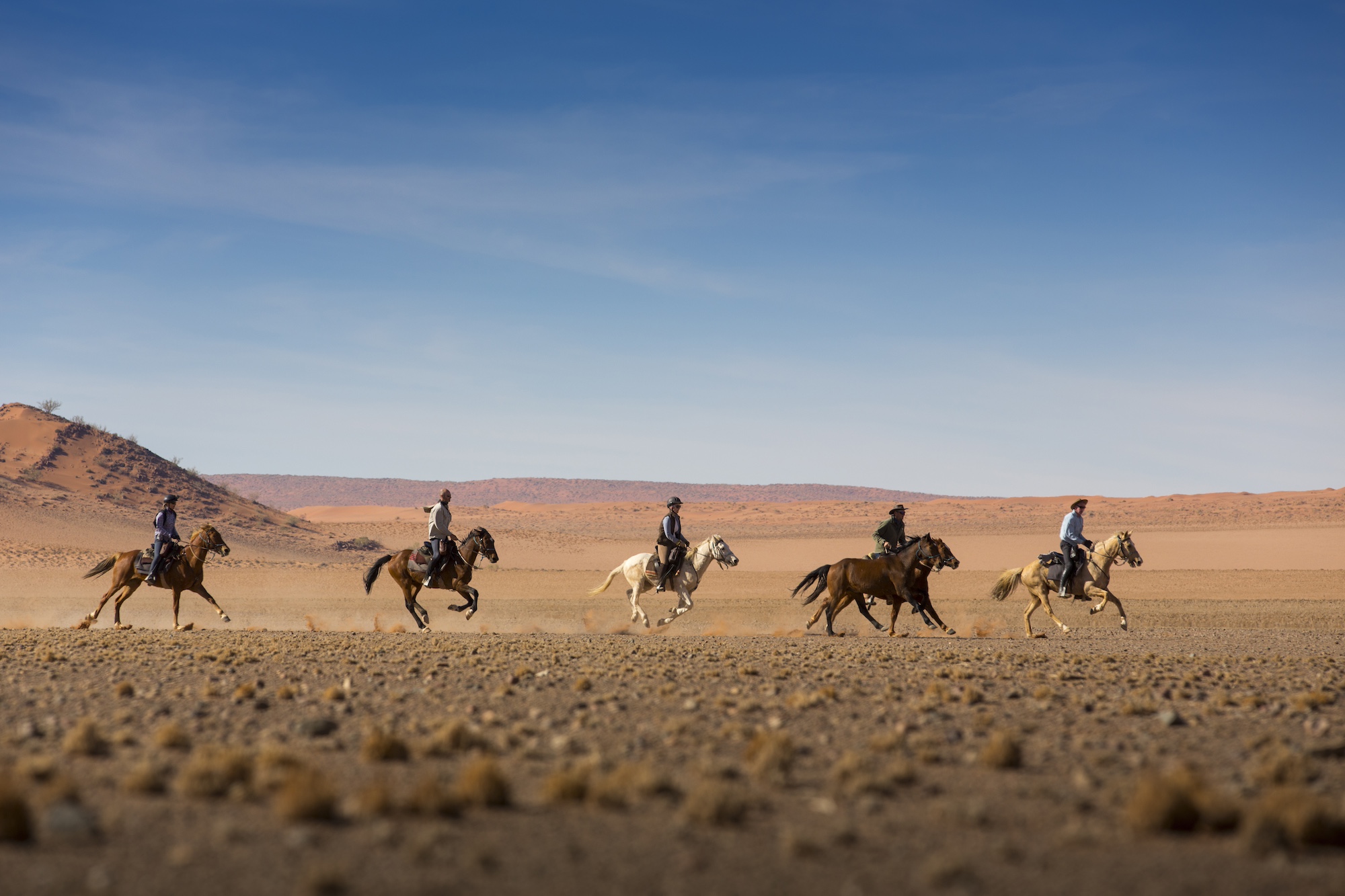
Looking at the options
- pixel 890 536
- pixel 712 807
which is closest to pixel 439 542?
pixel 890 536

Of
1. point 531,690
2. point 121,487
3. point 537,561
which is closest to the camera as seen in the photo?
point 531,690

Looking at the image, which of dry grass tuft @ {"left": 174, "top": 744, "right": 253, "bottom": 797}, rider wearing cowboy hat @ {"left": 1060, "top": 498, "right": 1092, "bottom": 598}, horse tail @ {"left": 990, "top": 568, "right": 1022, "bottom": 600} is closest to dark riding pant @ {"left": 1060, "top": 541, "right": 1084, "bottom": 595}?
rider wearing cowboy hat @ {"left": 1060, "top": 498, "right": 1092, "bottom": 598}

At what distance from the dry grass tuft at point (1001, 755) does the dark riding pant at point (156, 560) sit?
58.2 ft

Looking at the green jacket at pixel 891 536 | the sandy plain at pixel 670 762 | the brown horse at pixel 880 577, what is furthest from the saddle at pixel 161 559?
the green jacket at pixel 891 536

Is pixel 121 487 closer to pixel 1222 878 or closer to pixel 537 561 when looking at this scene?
pixel 537 561

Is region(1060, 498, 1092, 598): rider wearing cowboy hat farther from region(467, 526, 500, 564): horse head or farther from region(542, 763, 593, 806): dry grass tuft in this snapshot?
region(542, 763, 593, 806): dry grass tuft

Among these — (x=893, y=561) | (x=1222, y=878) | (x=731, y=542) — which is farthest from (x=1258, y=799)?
(x=731, y=542)

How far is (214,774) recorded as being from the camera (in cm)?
642

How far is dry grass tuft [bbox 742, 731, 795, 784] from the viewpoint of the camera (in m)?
7.06

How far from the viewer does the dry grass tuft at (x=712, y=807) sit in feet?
19.3

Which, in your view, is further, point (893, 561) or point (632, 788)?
point (893, 561)

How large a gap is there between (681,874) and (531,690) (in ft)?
21.4

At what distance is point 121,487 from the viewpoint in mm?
75750

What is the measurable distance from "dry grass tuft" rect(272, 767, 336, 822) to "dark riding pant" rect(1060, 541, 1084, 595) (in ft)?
60.0
